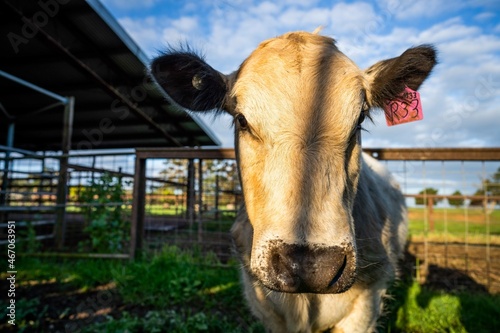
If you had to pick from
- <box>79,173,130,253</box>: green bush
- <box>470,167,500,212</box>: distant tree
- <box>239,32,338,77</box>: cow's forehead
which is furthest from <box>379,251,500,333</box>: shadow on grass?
<box>79,173,130,253</box>: green bush

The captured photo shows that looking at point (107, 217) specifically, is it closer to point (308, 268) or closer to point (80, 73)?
point (308, 268)

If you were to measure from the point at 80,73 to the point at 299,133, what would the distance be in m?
10.5

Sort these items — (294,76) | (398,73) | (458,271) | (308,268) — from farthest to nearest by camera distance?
(458,271) → (398,73) → (294,76) → (308,268)

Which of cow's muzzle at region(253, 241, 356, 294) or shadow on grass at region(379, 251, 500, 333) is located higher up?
cow's muzzle at region(253, 241, 356, 294)

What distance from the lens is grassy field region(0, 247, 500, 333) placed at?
10.3ft

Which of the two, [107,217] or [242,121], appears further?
[107,217]

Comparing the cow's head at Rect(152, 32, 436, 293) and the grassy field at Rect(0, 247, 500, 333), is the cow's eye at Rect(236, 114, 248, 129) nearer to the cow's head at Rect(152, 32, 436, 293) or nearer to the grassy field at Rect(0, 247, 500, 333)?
the cow's head at Rect(152, 32, 436, 293)

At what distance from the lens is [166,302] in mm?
3656

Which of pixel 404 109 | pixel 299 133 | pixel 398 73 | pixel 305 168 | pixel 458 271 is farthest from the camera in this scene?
pixel 458 271

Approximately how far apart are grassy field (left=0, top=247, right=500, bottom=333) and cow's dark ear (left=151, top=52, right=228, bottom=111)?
2.07 meters

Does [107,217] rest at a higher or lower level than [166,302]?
higher

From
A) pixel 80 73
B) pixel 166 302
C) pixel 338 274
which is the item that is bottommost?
pixel 166 302

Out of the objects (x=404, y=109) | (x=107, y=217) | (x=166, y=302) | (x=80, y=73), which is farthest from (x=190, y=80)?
(x=80, y=73)

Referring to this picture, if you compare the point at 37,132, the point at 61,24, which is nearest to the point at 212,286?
the point at 61,24
